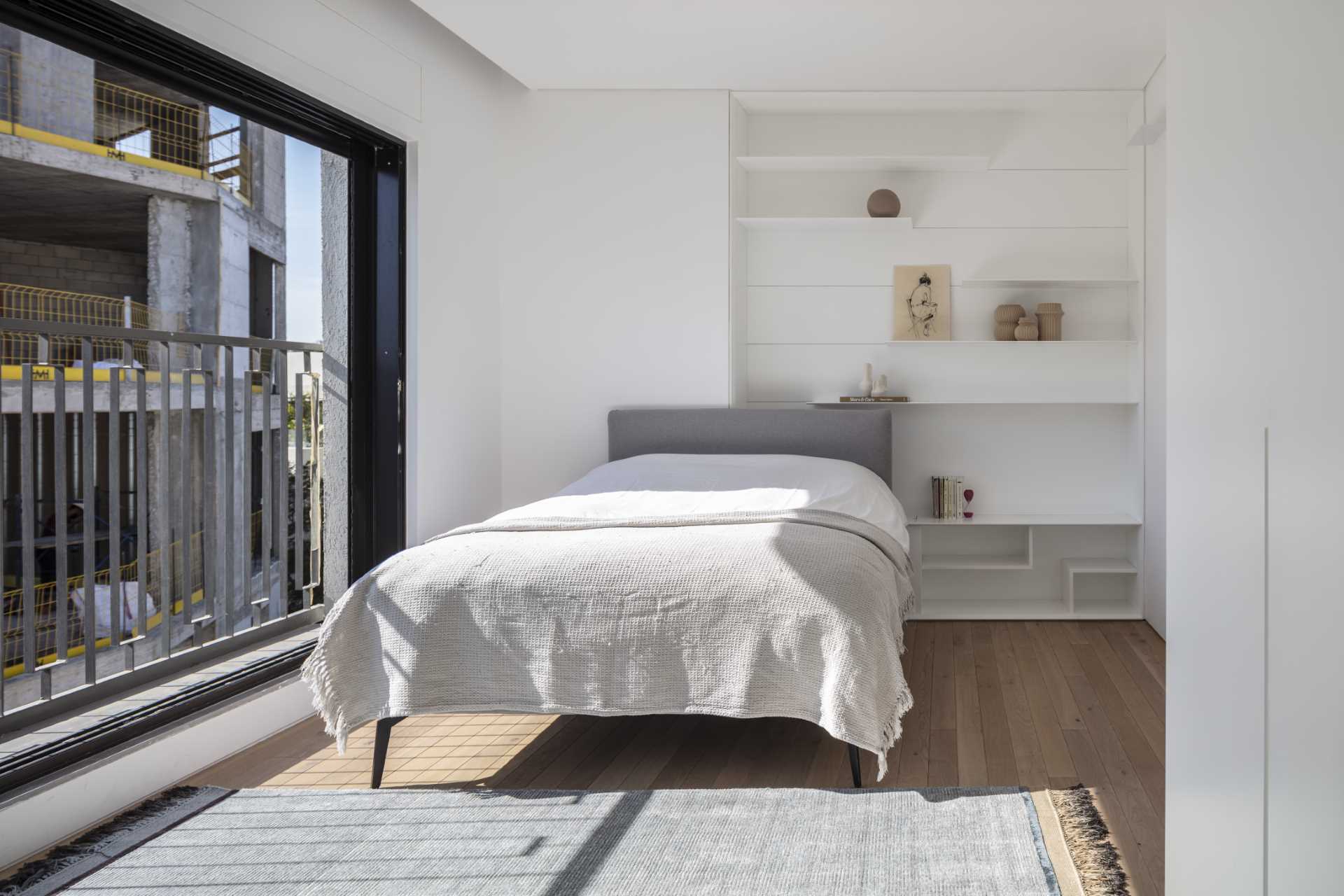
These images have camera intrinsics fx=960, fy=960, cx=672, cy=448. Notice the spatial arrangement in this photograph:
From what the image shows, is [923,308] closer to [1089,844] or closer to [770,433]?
[770,433]

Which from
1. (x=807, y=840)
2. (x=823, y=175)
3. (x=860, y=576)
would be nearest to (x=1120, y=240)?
(x=823, y=175)

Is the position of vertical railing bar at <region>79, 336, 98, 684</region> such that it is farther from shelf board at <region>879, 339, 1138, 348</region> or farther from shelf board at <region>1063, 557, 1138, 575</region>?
shelf board at <region>1063, 557, 1138, 575</region>

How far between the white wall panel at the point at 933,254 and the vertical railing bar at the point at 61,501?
2.85 m

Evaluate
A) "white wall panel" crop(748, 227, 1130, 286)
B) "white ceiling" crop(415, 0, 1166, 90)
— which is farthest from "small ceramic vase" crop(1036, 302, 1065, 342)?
"white ceiling" crop(415, 0, 1166, 90)

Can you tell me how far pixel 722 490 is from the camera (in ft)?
10.3

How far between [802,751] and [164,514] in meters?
1.88

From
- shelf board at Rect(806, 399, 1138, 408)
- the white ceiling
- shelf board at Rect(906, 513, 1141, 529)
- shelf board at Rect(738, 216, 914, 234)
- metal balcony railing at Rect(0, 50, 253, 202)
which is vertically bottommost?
shelf board at Rect(906, 513, 1141, 529)

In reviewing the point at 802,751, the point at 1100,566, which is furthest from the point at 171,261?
the point at 1100,566

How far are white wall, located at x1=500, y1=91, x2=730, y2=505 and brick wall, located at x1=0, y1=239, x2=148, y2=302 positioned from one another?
1863mm

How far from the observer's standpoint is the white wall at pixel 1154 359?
12.3ft

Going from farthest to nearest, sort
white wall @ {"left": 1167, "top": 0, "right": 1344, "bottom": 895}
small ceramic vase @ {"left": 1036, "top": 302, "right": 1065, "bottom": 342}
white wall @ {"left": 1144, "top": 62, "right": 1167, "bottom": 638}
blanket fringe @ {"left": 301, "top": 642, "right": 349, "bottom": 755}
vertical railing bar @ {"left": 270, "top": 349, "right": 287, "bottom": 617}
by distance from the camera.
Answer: small ceramic vase @ {"left": 1036, "top": 302, "right": 1065, "bottom": 342}, white wall @ {"left": 1144, "top": 62, "right": 1167, "bottom": 638}, vertical railing bar @ {"left": 270, "top": 349, "right": 287, "bottom": 617}, blanket fringe @ {"left": 301, "top": 642, "right": 349, "bottom": 755}, white wall @ {"left": 1167, "top": 0, "right": 1344, "bottom": 895}

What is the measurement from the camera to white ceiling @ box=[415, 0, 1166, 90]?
322 cm

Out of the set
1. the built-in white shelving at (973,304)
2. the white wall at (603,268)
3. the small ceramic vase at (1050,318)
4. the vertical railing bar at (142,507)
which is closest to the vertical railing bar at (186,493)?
the vertical railing bar at (142,507)

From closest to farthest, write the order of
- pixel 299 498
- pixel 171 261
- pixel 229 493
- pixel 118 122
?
pixel 118 122 < pixel 171 261 < pixel 229 493 < pixel 299 498
